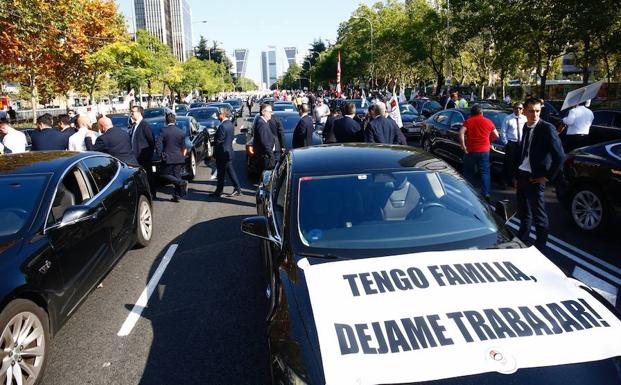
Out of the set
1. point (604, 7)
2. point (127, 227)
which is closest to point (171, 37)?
point (604, 7)

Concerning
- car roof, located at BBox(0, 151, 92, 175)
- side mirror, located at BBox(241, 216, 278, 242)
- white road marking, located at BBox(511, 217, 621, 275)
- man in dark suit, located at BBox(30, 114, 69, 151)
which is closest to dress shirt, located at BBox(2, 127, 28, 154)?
man in dark suit, located at BBox(30, 114, 69, 151)

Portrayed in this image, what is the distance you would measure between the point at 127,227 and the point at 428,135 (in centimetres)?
953

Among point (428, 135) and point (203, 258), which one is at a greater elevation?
point (428, 135)

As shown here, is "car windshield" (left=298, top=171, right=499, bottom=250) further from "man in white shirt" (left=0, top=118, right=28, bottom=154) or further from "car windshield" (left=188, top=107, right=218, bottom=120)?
"car windshield" (left=188, top=107, right=218, bottom=120)

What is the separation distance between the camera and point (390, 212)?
335 centimetres

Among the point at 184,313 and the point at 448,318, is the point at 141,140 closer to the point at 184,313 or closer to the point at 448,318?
the point at 184,313

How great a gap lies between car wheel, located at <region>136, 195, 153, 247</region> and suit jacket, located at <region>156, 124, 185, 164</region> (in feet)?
8.62

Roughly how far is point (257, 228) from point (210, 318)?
50.2 inches

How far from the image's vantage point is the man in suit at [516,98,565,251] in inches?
213

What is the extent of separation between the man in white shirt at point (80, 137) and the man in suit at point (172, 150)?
53.5 inches

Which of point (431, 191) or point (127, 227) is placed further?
point (127, 227)

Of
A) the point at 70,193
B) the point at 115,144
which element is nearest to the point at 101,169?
the point at 70,193

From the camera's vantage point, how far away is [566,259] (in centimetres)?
567

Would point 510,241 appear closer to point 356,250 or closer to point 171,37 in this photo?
point 356,250
